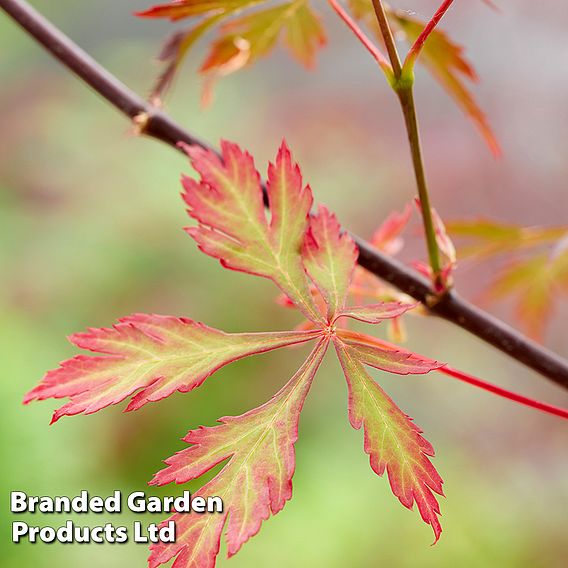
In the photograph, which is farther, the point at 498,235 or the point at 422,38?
the point at 498,235

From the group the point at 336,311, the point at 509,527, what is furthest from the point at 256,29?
the point at 509,527

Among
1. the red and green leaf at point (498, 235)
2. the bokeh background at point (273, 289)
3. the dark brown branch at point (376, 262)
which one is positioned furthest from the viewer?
the bokeh background at point (273, 289)

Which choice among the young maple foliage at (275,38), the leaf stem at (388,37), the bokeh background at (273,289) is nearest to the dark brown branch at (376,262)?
the young maple foliage at (275,38)

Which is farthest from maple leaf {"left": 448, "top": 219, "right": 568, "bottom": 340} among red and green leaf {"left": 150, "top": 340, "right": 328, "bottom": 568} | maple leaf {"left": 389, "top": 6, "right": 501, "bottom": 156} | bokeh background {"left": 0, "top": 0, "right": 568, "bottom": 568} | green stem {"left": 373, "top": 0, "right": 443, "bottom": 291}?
bokeh background {"left": 0, "top": 0, "right": 568, "bottom": 568}

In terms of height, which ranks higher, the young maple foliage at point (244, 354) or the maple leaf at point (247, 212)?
the maple leaf at point (247, 212)

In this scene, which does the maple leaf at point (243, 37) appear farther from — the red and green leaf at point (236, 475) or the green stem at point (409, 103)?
the red and green leaf at point (236, 475)

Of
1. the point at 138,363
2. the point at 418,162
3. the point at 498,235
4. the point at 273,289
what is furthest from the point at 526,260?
the point at 273,289

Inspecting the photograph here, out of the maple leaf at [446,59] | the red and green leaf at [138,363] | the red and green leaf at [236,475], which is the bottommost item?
the red and green leaf at [236,475]

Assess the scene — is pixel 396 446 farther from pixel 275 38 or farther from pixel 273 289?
pixel 273 289

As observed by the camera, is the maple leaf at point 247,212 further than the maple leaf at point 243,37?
No
